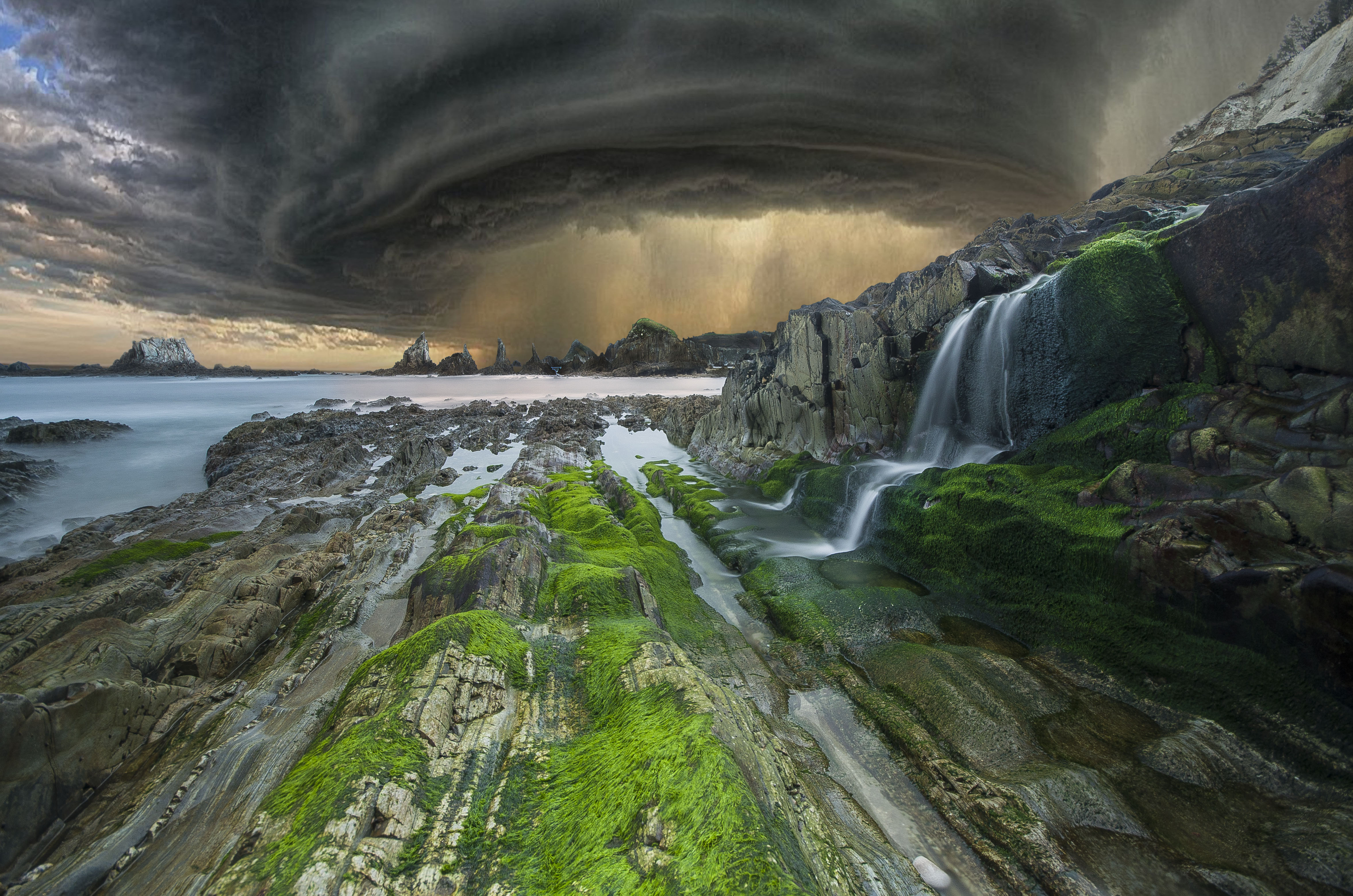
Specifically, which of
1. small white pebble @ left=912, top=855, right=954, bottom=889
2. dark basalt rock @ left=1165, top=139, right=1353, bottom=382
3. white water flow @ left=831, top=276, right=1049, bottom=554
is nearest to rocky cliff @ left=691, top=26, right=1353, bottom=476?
dark basalt rock @ left=1165, top=139, right=1353, bottom=382

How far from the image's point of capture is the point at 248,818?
4770 millimetres

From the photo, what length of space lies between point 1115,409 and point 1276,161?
50420 millimetres

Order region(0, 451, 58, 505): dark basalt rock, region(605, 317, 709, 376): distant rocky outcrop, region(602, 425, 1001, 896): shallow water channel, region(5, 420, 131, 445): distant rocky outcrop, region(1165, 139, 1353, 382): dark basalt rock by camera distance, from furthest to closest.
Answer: region(605, 317, 709, 376): distant rocky outcrop < region(5, 420, 131, 445): distant rocky outcrop < region(0, 451, 58, 505): dark basalt rock < region(1165, 139, 1353, 382): dark basalt rock < region(602, 425, 1001, 896): shallow water channel

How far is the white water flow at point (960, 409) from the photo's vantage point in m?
15.2

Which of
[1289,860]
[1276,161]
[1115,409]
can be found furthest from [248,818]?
[1276,161]

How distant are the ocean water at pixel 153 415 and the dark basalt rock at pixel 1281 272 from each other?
117 feet

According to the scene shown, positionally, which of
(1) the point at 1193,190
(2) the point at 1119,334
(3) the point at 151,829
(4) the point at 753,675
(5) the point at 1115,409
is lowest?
(4) the point at 753,675

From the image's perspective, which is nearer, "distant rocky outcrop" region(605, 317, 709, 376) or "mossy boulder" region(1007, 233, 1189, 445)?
"mossy boulder" region(1007, 233, 1189, 445)

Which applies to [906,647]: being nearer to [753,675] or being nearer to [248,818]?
[753,675]

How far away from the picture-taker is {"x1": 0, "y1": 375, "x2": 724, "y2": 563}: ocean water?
22047 mm

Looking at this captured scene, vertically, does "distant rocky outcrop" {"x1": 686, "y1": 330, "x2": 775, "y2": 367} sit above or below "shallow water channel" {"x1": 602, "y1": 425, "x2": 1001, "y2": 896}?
above

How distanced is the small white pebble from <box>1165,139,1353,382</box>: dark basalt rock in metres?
10.9

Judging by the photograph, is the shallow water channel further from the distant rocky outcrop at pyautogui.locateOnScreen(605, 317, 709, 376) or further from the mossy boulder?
the distant rocky outcrop at pyautogui.locateOnScreen(605, 317, 709, 376)

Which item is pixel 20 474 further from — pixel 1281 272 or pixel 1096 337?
pixel 1281 272
